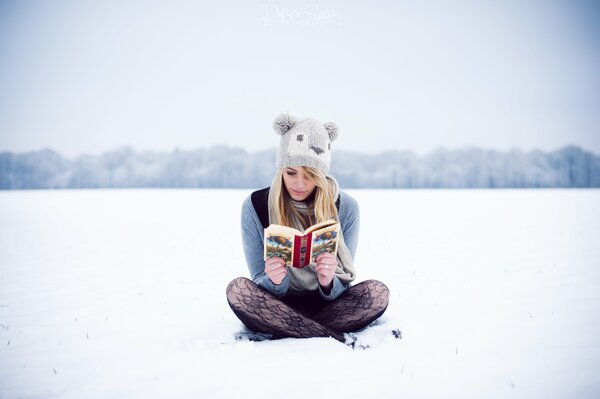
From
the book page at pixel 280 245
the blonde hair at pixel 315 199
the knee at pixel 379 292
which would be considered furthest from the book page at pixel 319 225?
the knee at pixel 379 292

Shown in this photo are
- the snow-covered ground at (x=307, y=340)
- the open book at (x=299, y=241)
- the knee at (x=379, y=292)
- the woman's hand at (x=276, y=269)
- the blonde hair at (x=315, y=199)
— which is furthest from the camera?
the knee at (x=379, y=292)

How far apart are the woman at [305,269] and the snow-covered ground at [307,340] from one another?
7.6 inches

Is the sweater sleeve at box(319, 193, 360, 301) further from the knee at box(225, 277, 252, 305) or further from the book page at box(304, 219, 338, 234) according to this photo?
the knee at box(225, 277, 252, 305)

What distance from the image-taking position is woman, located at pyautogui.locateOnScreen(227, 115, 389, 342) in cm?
264

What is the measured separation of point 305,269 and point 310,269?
40 mm

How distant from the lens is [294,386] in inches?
84.1

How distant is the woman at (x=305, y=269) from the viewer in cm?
264

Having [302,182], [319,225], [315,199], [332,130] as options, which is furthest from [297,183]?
[332,130]

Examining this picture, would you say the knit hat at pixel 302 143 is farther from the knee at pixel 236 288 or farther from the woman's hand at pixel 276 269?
→ the knee at pixel 236 288

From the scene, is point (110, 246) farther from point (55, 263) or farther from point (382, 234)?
point (382, 234)

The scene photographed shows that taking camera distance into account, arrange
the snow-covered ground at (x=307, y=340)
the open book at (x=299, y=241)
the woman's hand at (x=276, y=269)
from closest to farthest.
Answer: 1. the snow-covered ground at (x=307, y=340)
2. the open book at (x=299, y=241)
3. the woman's hand at (x=276, y=269)

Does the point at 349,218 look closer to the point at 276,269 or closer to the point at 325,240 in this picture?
the point at 325,240

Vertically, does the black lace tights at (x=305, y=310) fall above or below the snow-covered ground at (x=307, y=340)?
above

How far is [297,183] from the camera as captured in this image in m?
2.72
